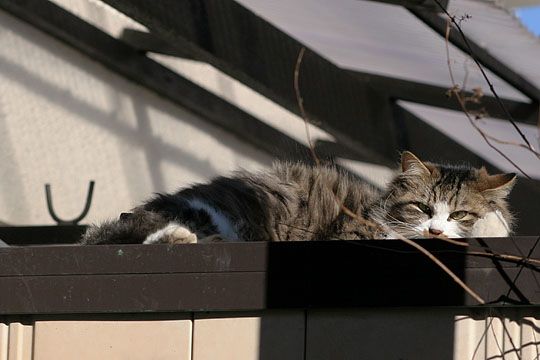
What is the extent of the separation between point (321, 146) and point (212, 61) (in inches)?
50.7

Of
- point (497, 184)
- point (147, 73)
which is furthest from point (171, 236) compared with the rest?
point (147, 73)

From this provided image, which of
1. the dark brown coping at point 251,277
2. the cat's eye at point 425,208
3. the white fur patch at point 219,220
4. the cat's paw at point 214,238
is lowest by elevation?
the dark brown coping at point 251,277

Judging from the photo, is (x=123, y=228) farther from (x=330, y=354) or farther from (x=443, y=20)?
(x=443, y=20)

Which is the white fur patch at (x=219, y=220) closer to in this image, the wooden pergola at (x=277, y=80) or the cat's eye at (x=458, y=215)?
the cat's eye at (x=458, y=215)

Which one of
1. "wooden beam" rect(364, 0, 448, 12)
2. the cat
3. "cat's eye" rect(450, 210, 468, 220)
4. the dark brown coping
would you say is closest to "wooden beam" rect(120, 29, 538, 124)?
"wooden beam" rect(364, 0, 448, 12)

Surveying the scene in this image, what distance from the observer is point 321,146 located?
5160 millimetres

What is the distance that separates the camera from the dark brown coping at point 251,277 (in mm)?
2023

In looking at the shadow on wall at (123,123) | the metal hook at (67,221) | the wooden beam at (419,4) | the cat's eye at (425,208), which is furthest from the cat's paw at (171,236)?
the shadow on wall at (123,123)

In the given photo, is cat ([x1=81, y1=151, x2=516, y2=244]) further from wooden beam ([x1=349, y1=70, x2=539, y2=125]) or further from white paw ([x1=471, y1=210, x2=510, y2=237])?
wooden beam ([x1=349, y1=70, x2=539, y2=125])

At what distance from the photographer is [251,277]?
6.91 feet

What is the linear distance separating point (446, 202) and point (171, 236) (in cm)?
97

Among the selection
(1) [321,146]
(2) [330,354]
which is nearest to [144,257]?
(2) [330,354]

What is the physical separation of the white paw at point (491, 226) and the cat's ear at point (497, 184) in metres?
0.07

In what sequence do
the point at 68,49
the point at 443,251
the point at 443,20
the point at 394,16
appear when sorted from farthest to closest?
1. the point at 68,49
2. the point at 394,16
3. the point at 443,20
4. the point at 443,251
